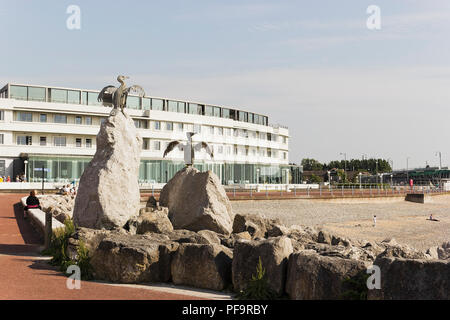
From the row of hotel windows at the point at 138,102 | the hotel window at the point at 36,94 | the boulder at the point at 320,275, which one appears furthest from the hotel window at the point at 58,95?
the boulder at the point at 320,275

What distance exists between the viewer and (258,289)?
7.43m

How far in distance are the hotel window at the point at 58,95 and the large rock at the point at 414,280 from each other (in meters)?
61.2

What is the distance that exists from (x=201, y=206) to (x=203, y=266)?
21.4 ft

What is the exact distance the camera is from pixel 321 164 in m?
Answer: 190

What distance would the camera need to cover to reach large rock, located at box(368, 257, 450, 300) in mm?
6168

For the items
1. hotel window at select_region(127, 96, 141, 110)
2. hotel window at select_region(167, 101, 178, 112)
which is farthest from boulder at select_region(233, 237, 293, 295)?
hotel window at select_region(167, 101, 178, 112)

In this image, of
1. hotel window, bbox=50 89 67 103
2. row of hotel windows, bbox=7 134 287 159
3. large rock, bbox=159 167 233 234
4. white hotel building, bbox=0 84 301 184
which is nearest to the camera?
large rock, bbox=159 167 233 234

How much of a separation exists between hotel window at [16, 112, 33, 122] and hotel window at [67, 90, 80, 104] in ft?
17.7

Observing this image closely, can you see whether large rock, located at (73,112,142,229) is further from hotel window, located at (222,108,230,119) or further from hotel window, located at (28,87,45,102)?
hotel window, located at (222,108,230,119)

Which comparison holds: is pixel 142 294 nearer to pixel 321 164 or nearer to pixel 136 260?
pixel 136 260
